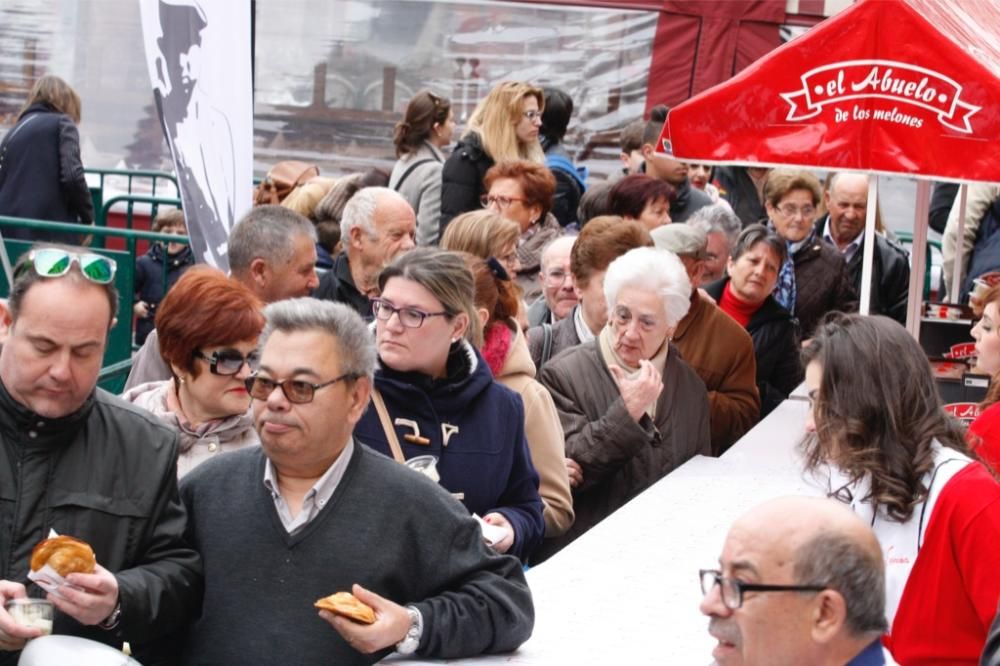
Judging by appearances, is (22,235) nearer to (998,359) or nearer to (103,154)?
(103,154)

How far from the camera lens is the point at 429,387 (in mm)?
5004

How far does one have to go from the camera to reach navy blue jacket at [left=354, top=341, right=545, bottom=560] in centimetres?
489

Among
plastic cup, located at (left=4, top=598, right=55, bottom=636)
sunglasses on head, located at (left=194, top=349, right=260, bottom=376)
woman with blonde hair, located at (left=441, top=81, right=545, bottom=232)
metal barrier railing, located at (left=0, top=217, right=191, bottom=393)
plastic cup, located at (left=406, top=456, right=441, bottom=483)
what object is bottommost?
metal barrier railing, located at (left=0, top=217, right=191, bottom=393)

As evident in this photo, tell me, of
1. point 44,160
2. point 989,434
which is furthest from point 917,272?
point 44,160

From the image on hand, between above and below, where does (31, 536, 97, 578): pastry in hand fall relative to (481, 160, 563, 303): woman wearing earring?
below

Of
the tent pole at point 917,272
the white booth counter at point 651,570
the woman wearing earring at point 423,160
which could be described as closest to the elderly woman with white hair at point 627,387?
the white booth counter at point 651,570

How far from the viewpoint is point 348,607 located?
3.62m

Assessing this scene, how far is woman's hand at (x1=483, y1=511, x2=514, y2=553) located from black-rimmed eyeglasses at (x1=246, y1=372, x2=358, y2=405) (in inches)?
41.6

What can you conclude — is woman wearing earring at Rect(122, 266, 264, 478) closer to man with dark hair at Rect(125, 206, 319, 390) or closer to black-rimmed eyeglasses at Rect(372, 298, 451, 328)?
black-rimmed eyeglasses at Rect(372, 298, 451, 328)

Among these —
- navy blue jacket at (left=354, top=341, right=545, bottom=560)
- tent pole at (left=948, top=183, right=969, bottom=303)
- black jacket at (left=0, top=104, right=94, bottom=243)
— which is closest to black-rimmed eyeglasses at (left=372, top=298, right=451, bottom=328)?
navy blue jacket at (left=354, top=341, right=545, bottom=560)

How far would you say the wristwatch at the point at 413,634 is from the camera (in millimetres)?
3836

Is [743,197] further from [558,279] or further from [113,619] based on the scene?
[113,619]

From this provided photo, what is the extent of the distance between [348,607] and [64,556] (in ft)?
2.11

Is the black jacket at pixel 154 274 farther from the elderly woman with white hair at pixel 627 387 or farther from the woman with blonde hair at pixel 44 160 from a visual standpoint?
the elderly woman with white hair at pixel 627 387
